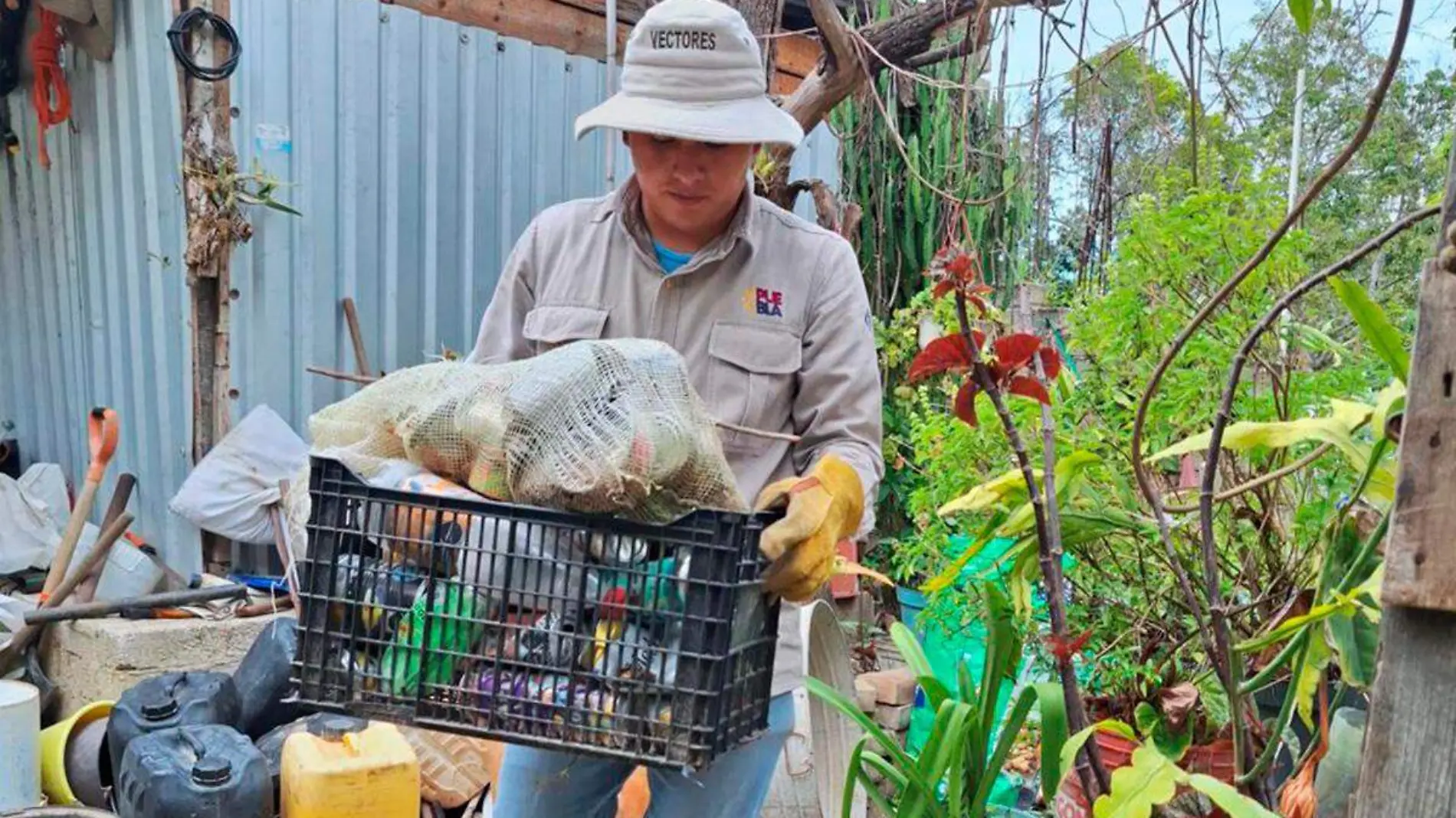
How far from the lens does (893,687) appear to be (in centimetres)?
459

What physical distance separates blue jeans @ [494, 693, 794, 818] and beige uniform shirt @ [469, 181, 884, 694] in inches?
4.5

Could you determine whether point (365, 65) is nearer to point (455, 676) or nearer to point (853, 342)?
point (853, 342)

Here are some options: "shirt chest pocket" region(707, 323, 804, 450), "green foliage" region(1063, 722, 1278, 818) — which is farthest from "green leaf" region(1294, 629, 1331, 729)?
"shirt chest pocket" region(707, 323, 804, 450)

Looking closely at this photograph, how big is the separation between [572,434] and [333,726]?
2.92 meters

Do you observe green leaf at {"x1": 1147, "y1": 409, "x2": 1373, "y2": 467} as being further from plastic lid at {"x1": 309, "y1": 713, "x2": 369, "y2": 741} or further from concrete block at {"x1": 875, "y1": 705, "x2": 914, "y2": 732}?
plastic lid at {"x1": 309, "y1": 713, "x2": 369, "y2": 741}

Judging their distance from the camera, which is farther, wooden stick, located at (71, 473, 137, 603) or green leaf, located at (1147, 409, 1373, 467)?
wooden stick, located at (71, 473, 137, 603)

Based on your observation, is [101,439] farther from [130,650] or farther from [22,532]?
[22,532]

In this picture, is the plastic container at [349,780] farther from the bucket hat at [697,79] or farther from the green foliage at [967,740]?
the bucket hat at [697,79]

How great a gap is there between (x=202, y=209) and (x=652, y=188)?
3.11 m

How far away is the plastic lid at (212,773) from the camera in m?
3.61

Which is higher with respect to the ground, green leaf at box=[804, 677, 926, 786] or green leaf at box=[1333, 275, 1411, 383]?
green leaf at box=[1333, 275, 1411, 383]

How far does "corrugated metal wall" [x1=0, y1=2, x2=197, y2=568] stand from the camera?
16.4ft

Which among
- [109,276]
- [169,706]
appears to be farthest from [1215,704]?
[109,276]

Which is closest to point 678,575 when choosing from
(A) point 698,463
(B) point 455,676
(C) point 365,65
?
(A) point 698,463
